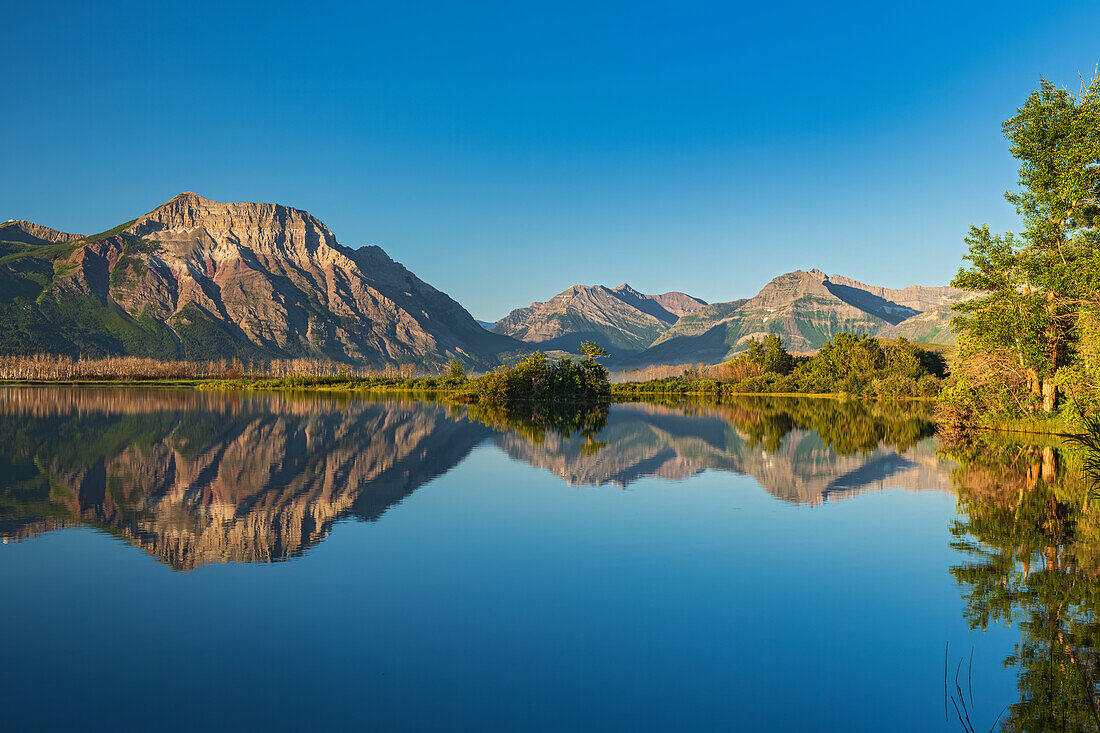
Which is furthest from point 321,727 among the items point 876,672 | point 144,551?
point 144,551

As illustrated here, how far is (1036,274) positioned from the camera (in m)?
32.9

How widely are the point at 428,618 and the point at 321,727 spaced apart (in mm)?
3211

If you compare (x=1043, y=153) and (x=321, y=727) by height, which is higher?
(x=1043, y=153)

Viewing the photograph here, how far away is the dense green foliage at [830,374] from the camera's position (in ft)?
308

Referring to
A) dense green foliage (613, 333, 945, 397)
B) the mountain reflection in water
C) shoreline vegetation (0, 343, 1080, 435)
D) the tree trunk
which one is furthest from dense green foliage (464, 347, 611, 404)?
the tree trunk

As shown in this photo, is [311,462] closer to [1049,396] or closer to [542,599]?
[542,599]

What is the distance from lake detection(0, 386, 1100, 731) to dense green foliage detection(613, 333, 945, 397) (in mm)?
74693

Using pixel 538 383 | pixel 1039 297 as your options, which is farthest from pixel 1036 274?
pixel 538 383

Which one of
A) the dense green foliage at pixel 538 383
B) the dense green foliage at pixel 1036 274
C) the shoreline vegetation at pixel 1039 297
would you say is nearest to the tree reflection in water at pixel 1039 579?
the shoreline vegetation at pixel 1039 297

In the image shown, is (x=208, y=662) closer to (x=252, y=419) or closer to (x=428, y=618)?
(x=428, y=618)

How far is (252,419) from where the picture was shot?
48.4 meters

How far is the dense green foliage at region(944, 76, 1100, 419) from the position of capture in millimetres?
32375

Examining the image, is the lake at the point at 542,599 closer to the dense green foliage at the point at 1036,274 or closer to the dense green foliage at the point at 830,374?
the dense green foliage at the point at 1036,274

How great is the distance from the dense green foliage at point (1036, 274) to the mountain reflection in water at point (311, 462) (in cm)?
506
